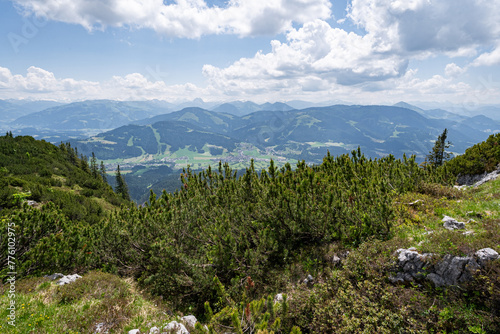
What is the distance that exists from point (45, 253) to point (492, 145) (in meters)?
32.8

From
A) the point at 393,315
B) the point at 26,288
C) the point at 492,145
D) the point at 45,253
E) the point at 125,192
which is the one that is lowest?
the point at 125,192

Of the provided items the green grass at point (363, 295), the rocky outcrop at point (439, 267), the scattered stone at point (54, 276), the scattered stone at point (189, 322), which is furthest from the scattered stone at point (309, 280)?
the scattered stone at point (54, 276)

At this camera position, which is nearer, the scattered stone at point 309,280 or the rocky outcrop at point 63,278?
the scattered stone at point 309,280

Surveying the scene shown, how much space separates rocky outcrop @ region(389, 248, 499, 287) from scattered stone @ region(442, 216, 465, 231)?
2443 millimetres

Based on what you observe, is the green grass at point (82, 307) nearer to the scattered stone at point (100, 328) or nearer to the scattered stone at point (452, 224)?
the scattered stone at point (100, 328)

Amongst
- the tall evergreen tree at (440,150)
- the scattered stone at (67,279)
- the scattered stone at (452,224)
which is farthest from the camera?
the tall evergreen tree at (440,150)

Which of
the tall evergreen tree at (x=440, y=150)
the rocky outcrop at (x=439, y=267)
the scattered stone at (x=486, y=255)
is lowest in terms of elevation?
the tall evergreen tree at (x=440, y=150)

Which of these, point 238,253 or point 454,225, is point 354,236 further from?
point 238,253

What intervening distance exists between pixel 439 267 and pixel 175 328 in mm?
8230

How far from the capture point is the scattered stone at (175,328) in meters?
6.77

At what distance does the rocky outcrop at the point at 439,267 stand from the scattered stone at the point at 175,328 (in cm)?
690

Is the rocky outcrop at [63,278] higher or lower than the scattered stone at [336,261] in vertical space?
lower

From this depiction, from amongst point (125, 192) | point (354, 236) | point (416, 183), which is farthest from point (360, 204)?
point (125, 192)

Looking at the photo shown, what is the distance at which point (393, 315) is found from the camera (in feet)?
19.1
